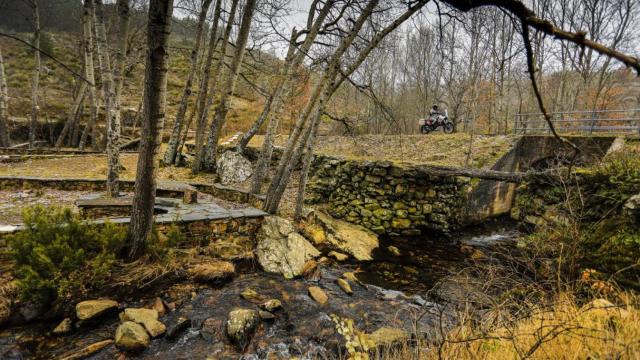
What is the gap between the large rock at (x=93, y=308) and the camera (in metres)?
3.37

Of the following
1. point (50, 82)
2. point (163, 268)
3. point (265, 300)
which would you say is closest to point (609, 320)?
point (265, 300)

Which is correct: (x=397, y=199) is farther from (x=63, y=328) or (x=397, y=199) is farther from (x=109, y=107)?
(x=63, y=328)

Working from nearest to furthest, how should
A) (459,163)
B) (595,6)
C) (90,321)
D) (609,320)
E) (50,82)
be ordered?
1. (609,320)
2. (90,321)
3. (459,163)
4. (595,6)
5. (50,82)

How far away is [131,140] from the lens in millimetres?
14375

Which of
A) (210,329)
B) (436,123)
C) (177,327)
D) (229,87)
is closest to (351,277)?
(210,329)

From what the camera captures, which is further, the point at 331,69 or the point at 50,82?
the point at 50,82

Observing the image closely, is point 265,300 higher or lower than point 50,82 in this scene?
lower

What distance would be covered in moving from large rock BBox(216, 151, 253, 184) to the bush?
612 centimetres

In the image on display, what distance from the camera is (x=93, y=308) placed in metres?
3.47

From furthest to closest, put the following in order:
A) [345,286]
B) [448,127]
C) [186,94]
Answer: [448,127]
[186,94]
[345,286]

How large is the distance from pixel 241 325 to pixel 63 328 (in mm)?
1974

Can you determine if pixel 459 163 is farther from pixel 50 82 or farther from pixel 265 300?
pixel 50 82

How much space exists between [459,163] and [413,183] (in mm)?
3103

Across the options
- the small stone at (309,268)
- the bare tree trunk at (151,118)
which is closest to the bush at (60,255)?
the bare tree trunk at (151,118)
